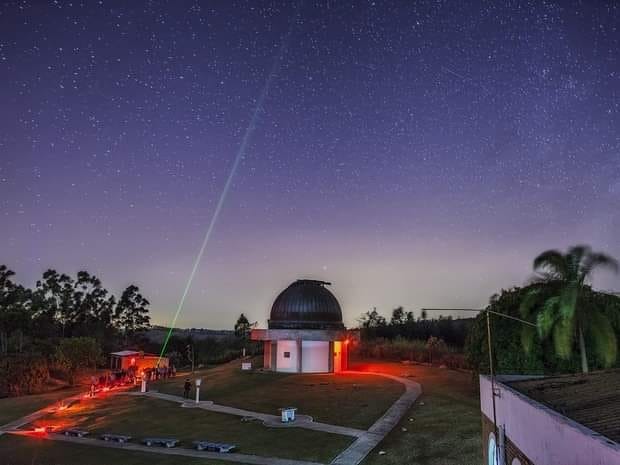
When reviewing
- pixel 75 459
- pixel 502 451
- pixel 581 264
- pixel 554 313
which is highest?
pixel 581 264

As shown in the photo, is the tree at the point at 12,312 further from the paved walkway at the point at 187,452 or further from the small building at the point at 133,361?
the paved walkway at the point at 187,452

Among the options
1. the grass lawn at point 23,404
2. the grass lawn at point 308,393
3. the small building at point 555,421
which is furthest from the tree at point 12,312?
the small building at point 555,421

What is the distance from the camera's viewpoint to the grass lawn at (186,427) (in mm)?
21969

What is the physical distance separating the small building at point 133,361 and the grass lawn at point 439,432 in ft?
109

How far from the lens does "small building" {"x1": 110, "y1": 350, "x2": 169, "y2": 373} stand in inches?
2172

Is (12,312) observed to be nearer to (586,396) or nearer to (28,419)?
(28,419)

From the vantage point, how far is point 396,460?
19891 mm

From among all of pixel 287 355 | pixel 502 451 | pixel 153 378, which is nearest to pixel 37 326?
pixel 153 378

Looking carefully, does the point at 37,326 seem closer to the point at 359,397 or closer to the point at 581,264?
the point at 359,397

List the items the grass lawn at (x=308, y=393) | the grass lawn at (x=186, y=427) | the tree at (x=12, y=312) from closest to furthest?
the grass lawn at (x=186, y=427) → the grass lawn at (x=308, y=393) → the tree at (x=12, y=312)

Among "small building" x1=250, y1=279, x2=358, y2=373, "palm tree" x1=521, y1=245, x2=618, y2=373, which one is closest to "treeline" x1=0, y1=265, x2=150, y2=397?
"small building" x1=250, y1=279, x2=358, y2=373

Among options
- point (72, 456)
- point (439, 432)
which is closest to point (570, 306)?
point (439, 432)

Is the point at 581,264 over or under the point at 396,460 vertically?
over

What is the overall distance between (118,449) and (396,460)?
12.5m
